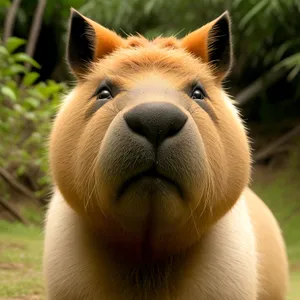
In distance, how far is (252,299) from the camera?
2320 mm

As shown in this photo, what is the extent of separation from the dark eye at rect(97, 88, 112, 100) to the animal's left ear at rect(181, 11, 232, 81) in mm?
396

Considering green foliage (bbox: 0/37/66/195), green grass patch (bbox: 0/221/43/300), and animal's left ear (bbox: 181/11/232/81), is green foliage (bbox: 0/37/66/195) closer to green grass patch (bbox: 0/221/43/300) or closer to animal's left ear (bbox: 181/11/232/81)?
green grass patch (bbox: 0/221/43/300)

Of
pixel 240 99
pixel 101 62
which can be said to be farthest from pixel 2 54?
pixel 240 99

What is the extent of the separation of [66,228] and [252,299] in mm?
802

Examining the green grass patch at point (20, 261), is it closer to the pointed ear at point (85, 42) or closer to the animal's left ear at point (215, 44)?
the pointed ear at point (85, 42)

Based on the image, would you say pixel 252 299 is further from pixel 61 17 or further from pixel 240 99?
pixel 61 17

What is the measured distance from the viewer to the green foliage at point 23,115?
205 inches

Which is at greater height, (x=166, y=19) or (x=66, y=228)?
(x=66, y=228)

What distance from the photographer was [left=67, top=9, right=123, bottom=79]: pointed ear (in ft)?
7.54

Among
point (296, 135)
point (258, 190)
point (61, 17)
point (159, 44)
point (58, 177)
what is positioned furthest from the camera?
point (61, 17)

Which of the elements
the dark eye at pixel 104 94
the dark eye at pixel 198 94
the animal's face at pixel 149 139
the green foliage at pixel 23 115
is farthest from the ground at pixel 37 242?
the dark eye at pixel 198 94

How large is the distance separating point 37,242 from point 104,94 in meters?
3.42

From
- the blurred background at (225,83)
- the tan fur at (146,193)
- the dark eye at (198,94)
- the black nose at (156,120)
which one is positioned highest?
the black nose at (156,120)

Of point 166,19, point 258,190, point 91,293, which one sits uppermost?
point 91,293
